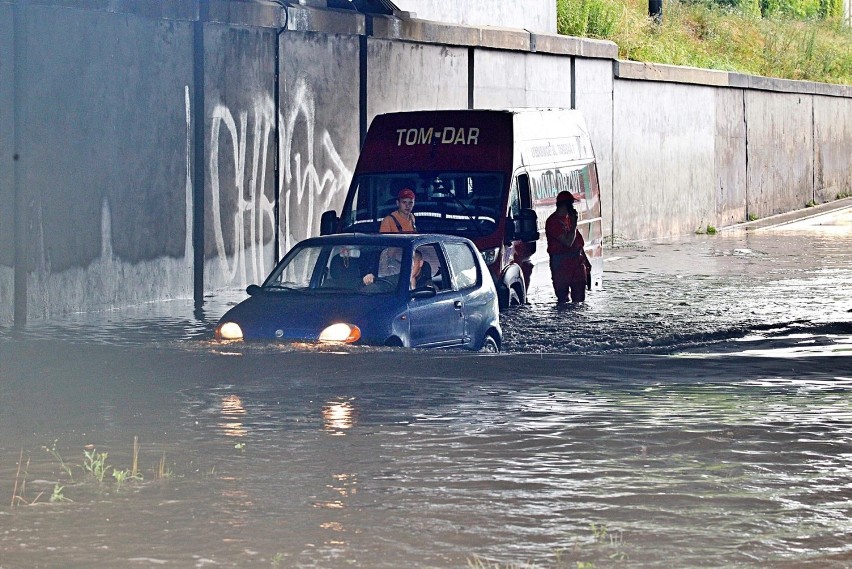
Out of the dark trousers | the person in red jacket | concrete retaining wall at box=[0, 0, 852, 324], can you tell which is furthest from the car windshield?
the dark trousers

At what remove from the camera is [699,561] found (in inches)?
255

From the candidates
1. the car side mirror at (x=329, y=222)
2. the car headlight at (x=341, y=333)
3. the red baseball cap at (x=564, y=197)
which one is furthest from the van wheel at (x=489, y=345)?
the red baseball cap at (x=564, y=197)

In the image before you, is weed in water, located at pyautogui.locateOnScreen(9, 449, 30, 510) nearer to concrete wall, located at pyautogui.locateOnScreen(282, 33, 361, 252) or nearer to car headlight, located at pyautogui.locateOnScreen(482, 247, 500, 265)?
car headlight, located at pyautogui.locateOnScreen(482, 247, 500, 265)

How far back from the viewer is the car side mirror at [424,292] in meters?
13.2

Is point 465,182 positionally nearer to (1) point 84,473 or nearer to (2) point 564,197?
(2) point 564,197

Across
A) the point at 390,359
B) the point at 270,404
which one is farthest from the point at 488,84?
the point at 270,404

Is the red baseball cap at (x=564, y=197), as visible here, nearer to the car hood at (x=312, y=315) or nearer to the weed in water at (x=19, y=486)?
the car hood at (x=312, y=315)

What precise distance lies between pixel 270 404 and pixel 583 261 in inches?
354

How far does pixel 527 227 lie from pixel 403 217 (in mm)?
1671

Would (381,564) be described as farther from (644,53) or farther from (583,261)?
(644,53)

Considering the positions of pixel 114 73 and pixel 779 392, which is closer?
pixel 779 392

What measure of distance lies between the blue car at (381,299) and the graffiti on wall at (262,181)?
6.52 meters

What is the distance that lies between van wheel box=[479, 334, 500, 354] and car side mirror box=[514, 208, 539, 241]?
3695mm

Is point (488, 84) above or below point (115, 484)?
above
